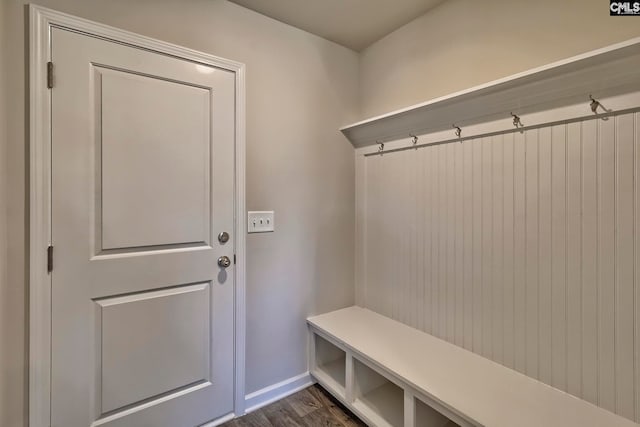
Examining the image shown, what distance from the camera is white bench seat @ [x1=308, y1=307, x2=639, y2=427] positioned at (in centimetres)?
113

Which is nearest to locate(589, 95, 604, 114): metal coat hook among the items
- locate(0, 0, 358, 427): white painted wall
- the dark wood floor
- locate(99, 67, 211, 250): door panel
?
locate(0, 0, 358, 427): white painted wall

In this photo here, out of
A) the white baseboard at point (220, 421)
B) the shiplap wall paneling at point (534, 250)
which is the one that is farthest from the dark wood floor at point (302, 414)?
the shiplap wall paneling at point (534, 250)

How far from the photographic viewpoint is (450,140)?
1.65 metres

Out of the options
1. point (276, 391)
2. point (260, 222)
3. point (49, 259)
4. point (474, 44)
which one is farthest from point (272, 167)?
point (276, 391)

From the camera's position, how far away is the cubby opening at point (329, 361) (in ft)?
6.40

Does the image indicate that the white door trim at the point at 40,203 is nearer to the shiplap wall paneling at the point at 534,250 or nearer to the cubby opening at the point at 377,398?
the cubby opening at the point at 377,398

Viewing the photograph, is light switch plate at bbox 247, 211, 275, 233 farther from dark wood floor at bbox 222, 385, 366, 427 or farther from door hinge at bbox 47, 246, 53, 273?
dark wood floor at bbox 222, 385, 366, 427

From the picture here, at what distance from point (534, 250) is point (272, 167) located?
4.79 ft

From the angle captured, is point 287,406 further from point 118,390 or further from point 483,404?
point 483,404

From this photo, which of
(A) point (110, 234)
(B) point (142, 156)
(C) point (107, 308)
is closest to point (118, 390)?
(C) point (107, 308)

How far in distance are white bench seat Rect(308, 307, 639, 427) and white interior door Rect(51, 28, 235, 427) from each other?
687 millimetres

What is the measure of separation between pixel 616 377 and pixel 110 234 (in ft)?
7.23

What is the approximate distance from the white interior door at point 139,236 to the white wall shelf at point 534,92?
3.64 ft

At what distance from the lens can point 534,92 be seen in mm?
1274
